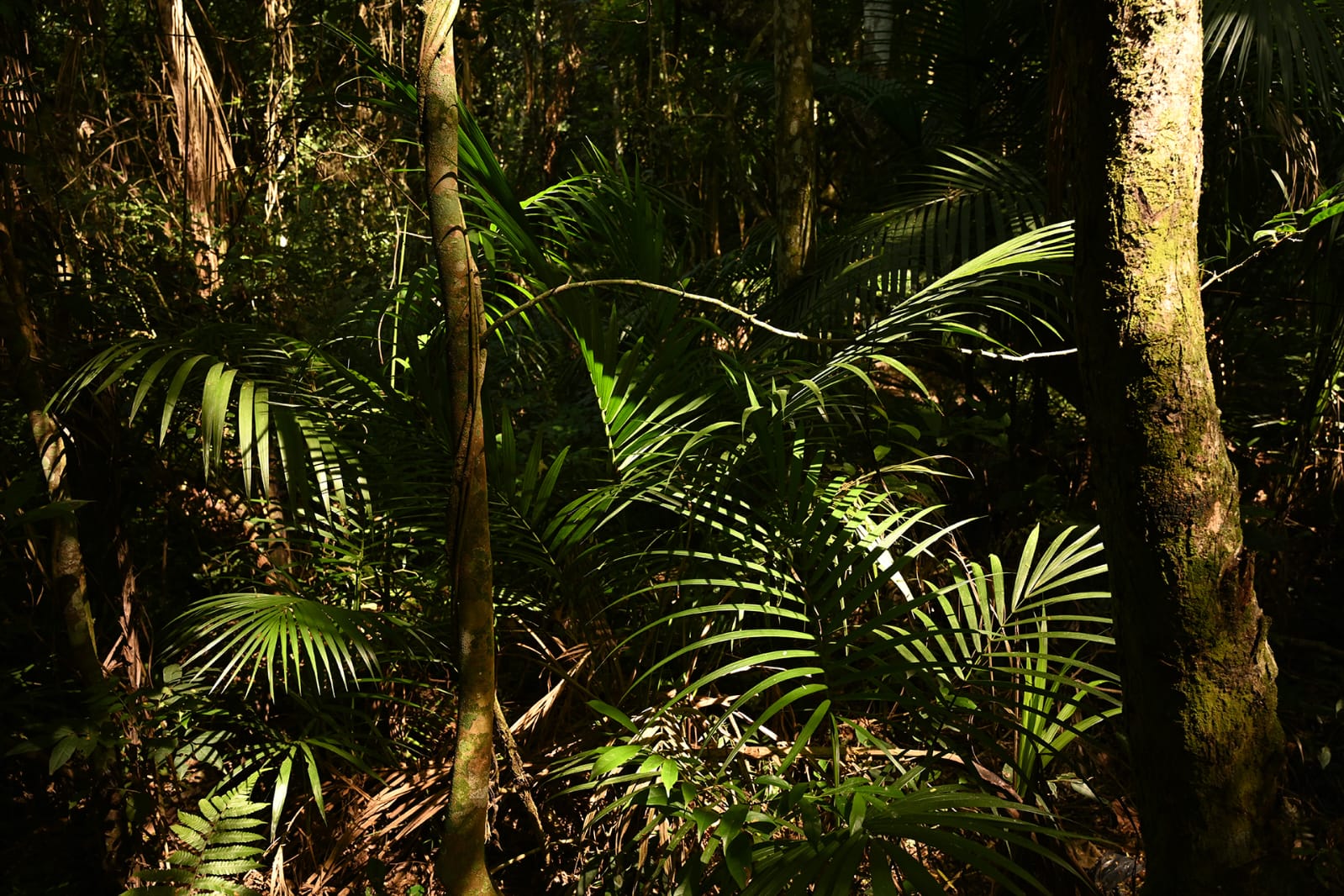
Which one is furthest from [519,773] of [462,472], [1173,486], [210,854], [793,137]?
[793,137]

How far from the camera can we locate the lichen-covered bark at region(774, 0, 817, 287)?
2715 millimetres

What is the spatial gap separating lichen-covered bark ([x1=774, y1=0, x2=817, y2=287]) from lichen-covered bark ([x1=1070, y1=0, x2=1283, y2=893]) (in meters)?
1.56

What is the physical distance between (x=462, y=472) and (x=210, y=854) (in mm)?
866

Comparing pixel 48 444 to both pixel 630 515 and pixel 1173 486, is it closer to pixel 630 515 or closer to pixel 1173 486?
pixel 630 515

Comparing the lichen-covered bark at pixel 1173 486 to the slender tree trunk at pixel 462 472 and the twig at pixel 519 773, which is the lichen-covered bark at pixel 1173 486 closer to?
the slender tree trunk at pixel 462 472

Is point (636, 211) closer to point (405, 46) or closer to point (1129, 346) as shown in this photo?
point (1129, 346)

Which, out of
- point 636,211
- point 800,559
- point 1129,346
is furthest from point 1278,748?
point 636,211

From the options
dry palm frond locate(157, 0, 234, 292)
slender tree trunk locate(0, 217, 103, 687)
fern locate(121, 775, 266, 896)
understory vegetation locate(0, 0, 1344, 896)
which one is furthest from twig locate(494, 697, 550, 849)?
dry palm frond locate(157, 0, 234, 292)

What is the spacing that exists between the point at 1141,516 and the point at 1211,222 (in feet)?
8.28

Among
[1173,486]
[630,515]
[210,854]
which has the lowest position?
[210,854]

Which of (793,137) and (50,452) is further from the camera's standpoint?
(793,137)

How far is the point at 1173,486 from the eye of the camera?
1227 mm

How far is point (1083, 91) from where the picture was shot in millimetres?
1285

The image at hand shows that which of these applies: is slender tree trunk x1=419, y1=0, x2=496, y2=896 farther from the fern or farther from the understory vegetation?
the fern
